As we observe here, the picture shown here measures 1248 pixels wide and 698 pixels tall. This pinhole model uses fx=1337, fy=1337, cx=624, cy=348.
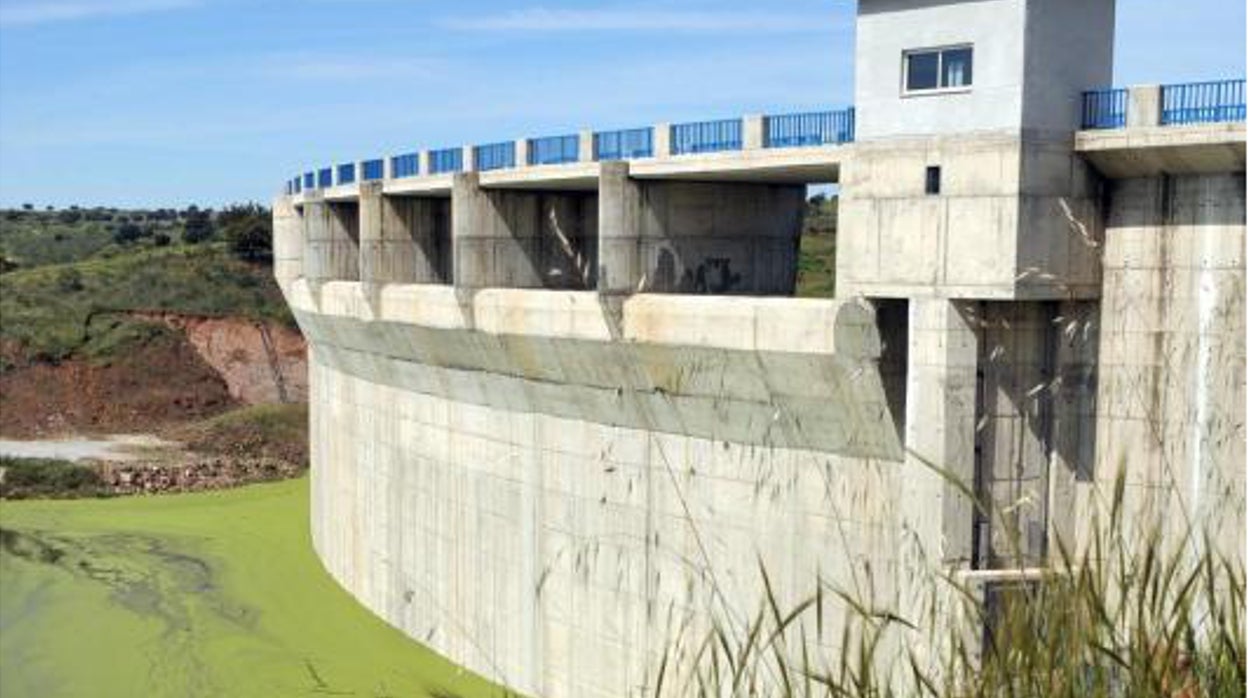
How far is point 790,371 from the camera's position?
18.0 metres

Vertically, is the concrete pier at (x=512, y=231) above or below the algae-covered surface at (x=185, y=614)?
above

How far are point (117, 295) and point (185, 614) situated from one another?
43121mm

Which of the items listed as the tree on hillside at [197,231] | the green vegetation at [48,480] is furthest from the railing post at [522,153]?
the tree on hillside at [197,231]

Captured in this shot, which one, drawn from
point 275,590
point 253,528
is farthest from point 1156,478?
point 253,528

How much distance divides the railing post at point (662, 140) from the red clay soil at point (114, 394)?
41047 mm

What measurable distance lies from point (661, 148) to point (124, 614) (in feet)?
54.1

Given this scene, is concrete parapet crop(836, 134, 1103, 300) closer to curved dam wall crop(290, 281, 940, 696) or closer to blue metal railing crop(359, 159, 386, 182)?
curved dam wall crop(290, 281, 940, 696)

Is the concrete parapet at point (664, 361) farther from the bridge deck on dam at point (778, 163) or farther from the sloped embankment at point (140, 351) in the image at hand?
the sloped embankment at point (140, 351)

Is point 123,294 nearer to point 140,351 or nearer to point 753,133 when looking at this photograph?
point 140,351

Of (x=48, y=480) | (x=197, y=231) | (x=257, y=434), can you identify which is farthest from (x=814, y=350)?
(x=197, y=231)

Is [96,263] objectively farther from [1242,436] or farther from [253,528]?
[1242,436]

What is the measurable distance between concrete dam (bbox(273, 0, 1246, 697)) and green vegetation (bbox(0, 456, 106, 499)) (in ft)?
65.5

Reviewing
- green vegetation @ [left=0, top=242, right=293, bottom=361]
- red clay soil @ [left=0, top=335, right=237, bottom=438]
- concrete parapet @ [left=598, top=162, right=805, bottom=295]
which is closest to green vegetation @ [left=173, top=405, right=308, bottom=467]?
red clay soil @ [left=0, top=335, right=237, bottom=438]

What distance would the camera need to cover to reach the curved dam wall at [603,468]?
57.9 feet
